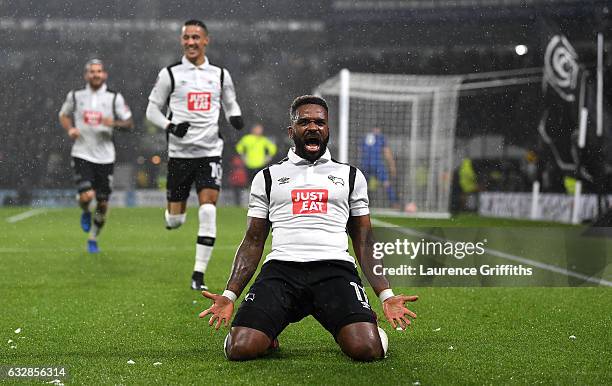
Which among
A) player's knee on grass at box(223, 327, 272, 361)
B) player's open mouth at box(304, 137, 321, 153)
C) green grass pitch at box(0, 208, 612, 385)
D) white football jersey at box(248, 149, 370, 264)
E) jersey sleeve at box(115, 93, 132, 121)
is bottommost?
green grass pitch at box(0, 208, 612, 385)

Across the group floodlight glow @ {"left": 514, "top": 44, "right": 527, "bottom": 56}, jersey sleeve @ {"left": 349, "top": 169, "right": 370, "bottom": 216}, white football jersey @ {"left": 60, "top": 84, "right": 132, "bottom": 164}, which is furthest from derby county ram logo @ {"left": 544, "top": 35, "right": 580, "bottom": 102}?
jersey sleeve @ {"left": 349, "top": 169, "right": 370, "bottom": 216}

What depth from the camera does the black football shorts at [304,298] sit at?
3795 mm

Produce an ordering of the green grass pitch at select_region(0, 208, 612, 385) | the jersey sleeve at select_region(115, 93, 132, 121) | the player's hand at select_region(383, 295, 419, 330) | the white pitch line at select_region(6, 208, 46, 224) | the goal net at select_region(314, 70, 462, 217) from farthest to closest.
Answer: the white pitch line at select_region(6, 208, 46, 224) → the goal net at select_region(314, 70, 462, 217) → the jersey sleeve at select_region(115, 93, 132, 121) → the player's hand at select_region(383, 295, 419, 330) → the green grass pitch at select_region(0, 208, 612, 385)

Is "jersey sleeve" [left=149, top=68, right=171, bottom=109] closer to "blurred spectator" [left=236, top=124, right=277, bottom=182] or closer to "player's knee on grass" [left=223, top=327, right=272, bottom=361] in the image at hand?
"player's knee on grass" [left=223, top=327, right=272, bottom=361]

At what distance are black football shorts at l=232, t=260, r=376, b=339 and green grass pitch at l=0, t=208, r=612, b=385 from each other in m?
0.18

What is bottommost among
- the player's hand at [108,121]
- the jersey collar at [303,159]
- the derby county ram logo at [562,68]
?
the jersey collar at [303,159]

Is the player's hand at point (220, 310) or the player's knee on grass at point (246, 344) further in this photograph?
the player's knee on grass at point (246, 344)

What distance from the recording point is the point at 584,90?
12.2m

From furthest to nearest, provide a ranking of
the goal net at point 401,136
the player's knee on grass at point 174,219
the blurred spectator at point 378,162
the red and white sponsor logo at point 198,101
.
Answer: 1. the blurred spectator at point 378,162
2. the goal net at point 401,136
3. the player's knee on grass at point 174,219
4. the red and white sponsor logo at point 198,101

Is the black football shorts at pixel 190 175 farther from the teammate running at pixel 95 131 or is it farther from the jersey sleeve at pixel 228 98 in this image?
the teammate running at pixel 95 131

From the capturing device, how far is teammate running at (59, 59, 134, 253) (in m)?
8.94

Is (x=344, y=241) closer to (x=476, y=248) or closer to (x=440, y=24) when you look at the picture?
A: (x=476, y=248)

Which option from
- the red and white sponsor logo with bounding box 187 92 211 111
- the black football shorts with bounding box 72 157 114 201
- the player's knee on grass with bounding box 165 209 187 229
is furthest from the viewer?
the black football shorts with bounding box 72 157 114 201
